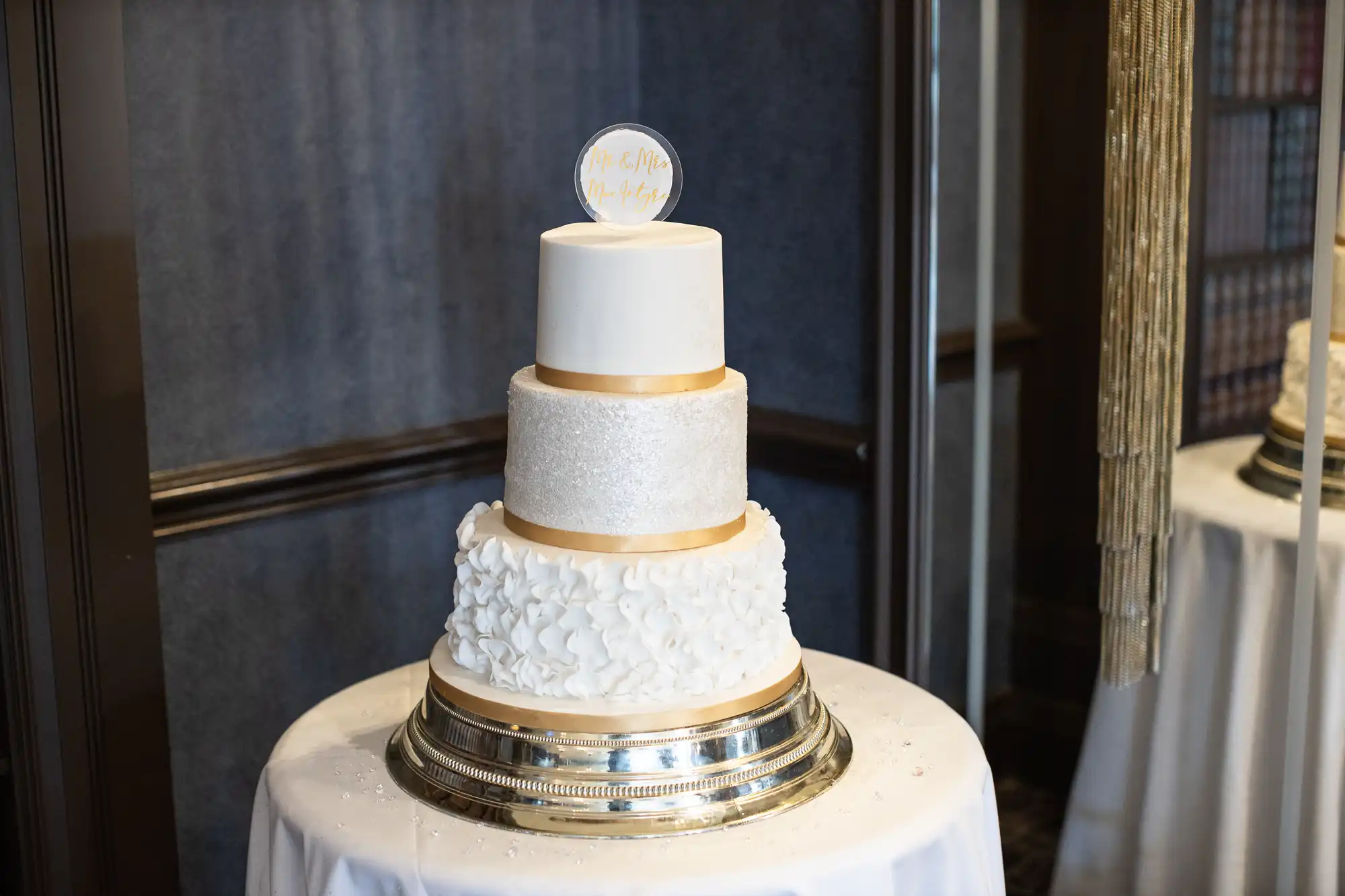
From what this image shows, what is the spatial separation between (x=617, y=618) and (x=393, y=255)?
115 cm

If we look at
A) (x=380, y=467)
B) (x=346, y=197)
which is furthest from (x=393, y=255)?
(x=380, y=467)

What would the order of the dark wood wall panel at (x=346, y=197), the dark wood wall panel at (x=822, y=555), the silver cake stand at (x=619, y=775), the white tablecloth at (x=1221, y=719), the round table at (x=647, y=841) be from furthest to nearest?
the dark wood wall panel at (x=822, y=555) → the dark wood wall panel at (x=346, y=197) → the white tablecloth at (x=1221, y=719) → the silver cake stand at (x=619, y=775) → the round table at (x=647, y=841)

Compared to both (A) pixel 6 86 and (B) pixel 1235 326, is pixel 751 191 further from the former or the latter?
(A) pixel 6 86

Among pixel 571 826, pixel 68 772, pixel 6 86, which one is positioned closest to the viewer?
pixel 571 826

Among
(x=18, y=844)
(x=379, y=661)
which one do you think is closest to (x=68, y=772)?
(x=18, y=844)

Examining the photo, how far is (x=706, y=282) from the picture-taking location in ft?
5.54

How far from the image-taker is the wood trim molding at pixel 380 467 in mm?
2404

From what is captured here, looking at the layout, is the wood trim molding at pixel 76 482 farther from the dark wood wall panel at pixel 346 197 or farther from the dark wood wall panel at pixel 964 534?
the dark wood wall panel at pixel 964 534

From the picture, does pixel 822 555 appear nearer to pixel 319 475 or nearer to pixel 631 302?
pixel 319 475

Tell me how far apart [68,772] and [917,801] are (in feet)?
4.23

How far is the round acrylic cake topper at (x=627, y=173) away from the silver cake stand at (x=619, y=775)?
58 centimetres

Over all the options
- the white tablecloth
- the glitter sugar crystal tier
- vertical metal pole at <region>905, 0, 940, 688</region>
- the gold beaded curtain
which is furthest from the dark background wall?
the glitter sugar crystal tier

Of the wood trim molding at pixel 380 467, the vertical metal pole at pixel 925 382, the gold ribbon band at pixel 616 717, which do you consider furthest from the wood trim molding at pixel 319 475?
the gold ribbon band at pixel 616 717

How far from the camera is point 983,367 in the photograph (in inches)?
98.2
